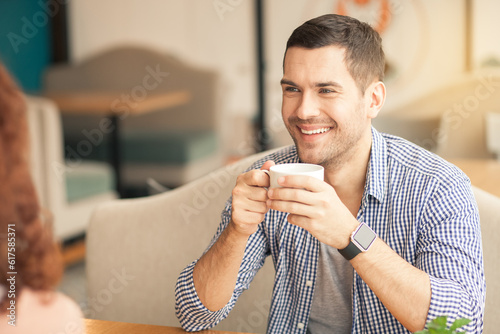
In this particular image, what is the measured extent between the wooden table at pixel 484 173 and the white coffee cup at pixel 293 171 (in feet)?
3.79

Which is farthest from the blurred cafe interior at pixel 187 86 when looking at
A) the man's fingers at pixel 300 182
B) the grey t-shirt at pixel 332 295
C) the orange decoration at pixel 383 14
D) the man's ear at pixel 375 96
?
the man's fingers at pixel 300 182

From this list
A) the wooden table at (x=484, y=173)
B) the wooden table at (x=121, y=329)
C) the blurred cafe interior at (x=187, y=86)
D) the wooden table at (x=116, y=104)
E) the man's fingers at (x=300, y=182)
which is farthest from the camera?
the wooden table at (x=116, y=104)

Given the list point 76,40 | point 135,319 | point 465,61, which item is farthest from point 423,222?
point 76,40

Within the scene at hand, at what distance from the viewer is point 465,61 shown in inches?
117

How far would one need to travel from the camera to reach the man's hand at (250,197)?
103 centimetres

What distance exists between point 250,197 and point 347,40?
0.43 meters

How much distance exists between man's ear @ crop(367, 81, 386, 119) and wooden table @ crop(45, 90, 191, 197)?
2472 millimetres

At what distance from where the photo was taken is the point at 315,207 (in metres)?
0.98

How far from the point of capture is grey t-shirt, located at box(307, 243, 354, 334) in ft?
4.08

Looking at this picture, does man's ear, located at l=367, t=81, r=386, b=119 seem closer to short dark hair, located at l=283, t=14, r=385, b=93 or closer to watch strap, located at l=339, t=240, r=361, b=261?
short dark hair, located at l=283, t=14, r=385, b=93

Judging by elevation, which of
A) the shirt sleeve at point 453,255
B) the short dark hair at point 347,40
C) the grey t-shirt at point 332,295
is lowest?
the grey t-shirt at point 332,295

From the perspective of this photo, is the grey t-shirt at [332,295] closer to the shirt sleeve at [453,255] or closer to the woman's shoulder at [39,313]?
the shirt sleeve at [453,255]

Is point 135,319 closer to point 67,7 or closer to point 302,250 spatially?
point 302,250

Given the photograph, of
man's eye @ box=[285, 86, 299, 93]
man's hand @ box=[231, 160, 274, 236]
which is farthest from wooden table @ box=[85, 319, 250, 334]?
man's eye @ box=[285, 86, 299, 93]
